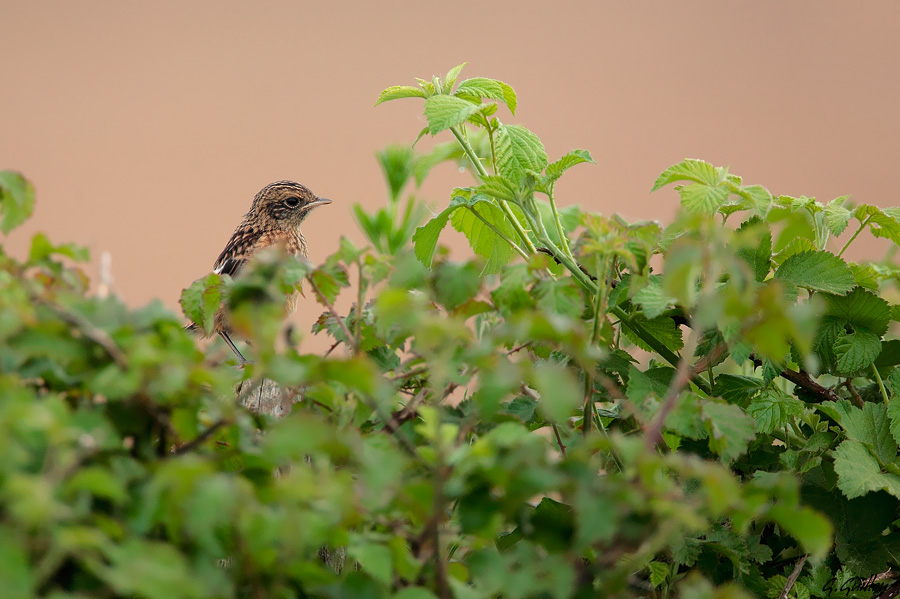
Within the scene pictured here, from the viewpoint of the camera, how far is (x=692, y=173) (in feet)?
3.26

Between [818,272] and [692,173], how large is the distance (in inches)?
7.6

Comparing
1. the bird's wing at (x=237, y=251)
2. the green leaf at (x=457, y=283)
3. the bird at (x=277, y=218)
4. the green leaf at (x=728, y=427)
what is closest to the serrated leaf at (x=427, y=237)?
the green leaf at (x=457, y=283)

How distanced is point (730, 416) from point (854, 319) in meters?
0.44

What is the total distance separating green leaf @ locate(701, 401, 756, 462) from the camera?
700 mm

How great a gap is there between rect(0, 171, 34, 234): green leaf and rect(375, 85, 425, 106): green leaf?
21.5 inches

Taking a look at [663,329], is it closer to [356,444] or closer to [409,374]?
[409,374]

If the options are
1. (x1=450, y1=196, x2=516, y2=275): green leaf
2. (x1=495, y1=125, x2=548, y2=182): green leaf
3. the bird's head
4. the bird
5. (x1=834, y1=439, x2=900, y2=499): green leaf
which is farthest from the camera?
the bird's head

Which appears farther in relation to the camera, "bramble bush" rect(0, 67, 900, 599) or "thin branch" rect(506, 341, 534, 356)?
"thin branch" rect(506, 341, 534, 356)

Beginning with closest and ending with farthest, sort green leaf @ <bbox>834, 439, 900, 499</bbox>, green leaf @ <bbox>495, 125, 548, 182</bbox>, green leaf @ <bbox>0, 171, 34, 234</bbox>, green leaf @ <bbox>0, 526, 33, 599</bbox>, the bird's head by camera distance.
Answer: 1. green leaf @ <bbox>0, 526, 33, 599</bbox>
2. green leaf @ <bbox>0, 171, 34, 234</bbox>
3. green leaf @ <bbox>834, 439, 900, 499</bbox>
4. green leaf @ <bbox>495, 125, 548, 182</bbox>
5. the bird's head

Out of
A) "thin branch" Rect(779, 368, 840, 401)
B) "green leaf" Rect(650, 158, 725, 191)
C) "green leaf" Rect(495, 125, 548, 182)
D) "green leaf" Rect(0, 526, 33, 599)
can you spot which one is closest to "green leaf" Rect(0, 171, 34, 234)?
"green leaf" Rect(0, 526, 33, 599)

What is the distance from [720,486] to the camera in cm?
47

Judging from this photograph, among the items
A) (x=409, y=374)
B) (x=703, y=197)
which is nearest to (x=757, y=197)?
(x=703, y=197)

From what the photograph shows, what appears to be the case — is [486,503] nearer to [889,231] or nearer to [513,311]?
[513,311]

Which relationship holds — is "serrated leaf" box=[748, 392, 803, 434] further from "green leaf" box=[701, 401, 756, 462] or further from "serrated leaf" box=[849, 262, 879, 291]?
"green leaf" box=[701, 401, 756, 462]
